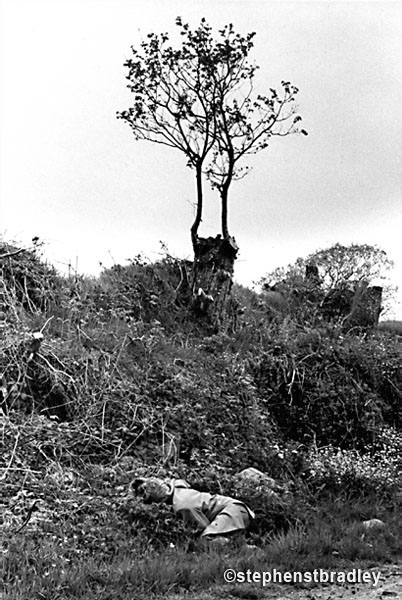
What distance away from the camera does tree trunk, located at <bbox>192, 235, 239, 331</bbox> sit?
1077 centimetres

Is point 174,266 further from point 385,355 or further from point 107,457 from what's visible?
point 107,457

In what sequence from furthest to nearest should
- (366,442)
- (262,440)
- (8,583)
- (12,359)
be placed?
1. (366,442)
2. (262,440)
3. (12,359)
4. (8,583)

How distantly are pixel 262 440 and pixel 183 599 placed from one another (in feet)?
13.5

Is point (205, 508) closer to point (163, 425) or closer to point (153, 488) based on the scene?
point (153, 488)

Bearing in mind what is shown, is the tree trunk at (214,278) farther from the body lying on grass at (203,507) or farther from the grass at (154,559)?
the grass at (154,559)

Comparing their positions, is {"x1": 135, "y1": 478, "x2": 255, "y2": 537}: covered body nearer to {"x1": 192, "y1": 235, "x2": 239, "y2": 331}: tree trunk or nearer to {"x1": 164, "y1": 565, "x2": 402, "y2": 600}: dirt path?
{"x1": 164, "y1": 565, "x2": 402, "y2": 600}: dirt path

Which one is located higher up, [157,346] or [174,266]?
[174,266]

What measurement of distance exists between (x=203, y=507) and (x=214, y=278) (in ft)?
18.7

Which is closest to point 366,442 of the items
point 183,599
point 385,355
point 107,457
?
point 385,355

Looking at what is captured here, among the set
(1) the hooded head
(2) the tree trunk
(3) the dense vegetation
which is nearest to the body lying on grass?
(1) the hooded head

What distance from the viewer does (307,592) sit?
440 cm

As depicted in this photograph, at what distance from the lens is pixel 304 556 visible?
5.01 m

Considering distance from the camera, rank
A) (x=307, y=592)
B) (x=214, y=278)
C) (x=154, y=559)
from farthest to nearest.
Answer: (x=214, y=278), (x=154, y=559), (x=307, y=592)

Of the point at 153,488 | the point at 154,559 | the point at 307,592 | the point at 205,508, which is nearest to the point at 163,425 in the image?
the point at 153,488
